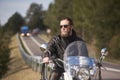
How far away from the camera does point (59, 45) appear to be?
770 cm

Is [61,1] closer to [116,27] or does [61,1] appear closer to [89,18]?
[89,18]

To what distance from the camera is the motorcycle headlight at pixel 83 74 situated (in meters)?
6.64

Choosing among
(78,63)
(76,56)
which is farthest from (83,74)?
(76,56)

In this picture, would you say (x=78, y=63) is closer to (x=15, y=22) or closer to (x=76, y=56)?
(x=76, y=56)

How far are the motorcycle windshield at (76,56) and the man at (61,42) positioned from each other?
0.32 m

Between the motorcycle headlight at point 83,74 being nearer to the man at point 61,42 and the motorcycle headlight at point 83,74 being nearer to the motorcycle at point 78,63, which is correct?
the motorcycle at point 78,63

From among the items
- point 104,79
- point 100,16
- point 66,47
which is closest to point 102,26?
point 100,16

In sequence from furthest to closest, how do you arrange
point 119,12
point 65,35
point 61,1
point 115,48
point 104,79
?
point 61,1 → point 119,12 → point 115,48 → point 104,79 → point 65,35

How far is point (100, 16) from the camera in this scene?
52.8 metres

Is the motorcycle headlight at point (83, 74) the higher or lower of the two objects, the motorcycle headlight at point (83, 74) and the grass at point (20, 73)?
the higher

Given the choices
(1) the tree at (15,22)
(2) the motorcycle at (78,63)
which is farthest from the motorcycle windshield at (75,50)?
(1) the tree at (15,22)

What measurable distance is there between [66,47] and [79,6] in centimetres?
5734

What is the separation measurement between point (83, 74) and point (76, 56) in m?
0.44

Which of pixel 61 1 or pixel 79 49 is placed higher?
pixel 61 1
